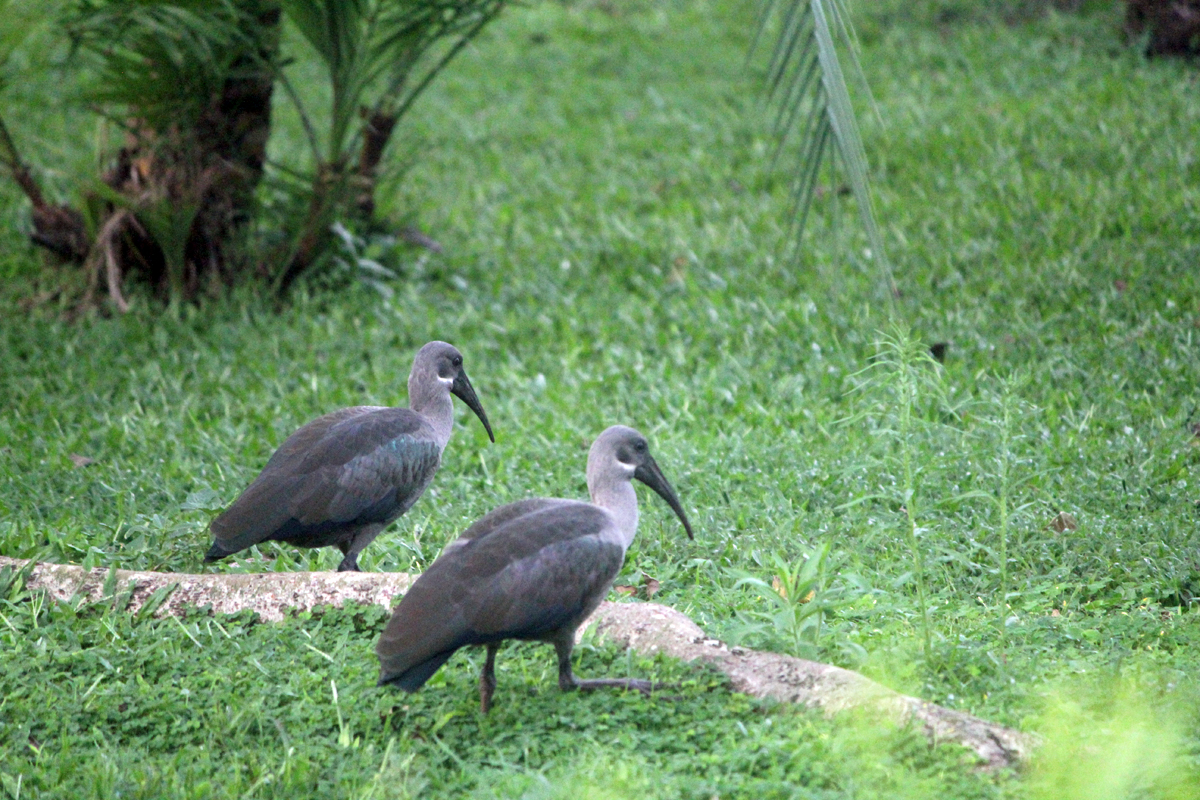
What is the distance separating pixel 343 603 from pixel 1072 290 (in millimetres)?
4598

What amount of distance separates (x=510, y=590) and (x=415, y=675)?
342 mm

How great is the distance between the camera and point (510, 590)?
11.8 ft

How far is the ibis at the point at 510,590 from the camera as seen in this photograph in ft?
11.6

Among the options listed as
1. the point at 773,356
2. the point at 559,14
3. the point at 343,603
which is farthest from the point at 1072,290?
the point at 559,14

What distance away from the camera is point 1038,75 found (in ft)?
33.8

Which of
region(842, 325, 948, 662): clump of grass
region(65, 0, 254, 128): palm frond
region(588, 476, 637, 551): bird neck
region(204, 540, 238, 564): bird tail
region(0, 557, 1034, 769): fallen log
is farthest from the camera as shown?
region(65, 0, 254, 128): palm frond

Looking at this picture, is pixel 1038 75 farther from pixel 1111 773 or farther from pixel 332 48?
pixel 1111 773

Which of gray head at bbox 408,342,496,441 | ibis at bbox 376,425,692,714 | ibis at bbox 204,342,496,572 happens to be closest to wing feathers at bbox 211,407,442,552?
ibis at bbox 204,342,496,572

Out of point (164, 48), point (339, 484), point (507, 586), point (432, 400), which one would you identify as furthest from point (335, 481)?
point (164, 48)

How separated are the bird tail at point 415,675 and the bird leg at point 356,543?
48.7 inches

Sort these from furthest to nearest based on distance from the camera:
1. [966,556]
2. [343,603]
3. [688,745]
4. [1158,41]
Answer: [1158,41], [966,556], [343,603], [688,745]

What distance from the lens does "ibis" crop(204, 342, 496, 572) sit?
4.46 metres

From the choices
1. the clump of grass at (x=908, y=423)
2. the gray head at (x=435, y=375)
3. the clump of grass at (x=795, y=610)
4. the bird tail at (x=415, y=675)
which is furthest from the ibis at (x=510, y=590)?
the gray head at (x=435, y=375)

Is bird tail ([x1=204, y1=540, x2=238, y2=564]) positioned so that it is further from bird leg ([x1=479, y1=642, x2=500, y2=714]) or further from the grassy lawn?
bird leg ([x1=479, y1=642, x2=500, y2=714])
